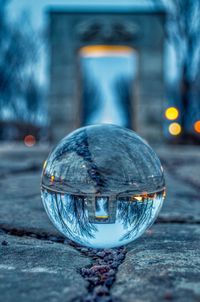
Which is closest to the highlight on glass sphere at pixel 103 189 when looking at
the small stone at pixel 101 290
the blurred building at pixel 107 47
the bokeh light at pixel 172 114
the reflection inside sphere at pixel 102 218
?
the reflection inside sphere at pixel 102 218

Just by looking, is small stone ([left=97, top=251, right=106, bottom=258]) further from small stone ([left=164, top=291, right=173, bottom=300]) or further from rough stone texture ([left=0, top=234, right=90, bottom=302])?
small stone ([left=164, top=291, right=173, bottom=300])

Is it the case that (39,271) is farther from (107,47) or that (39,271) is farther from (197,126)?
(197,126)

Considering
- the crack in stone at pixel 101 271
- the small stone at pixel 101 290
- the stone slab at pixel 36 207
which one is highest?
the small stone at pixel 101 290

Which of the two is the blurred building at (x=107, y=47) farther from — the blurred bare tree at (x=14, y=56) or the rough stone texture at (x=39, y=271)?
the rough stone texture at (x=39, y=271)

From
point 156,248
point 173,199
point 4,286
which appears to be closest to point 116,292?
point 4,286

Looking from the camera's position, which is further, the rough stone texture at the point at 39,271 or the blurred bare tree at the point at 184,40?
the blurred bare tree at the point at 184,40

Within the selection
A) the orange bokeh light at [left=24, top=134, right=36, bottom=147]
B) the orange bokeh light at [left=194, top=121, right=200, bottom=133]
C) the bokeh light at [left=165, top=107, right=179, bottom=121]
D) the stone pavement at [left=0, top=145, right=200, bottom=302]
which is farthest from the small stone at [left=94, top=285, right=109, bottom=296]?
the bokeh light at [left=165, top=107, right=179, bottom=121]

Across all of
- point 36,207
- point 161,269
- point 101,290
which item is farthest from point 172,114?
point 101,290

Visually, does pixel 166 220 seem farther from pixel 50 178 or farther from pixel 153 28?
pixel 153 28
